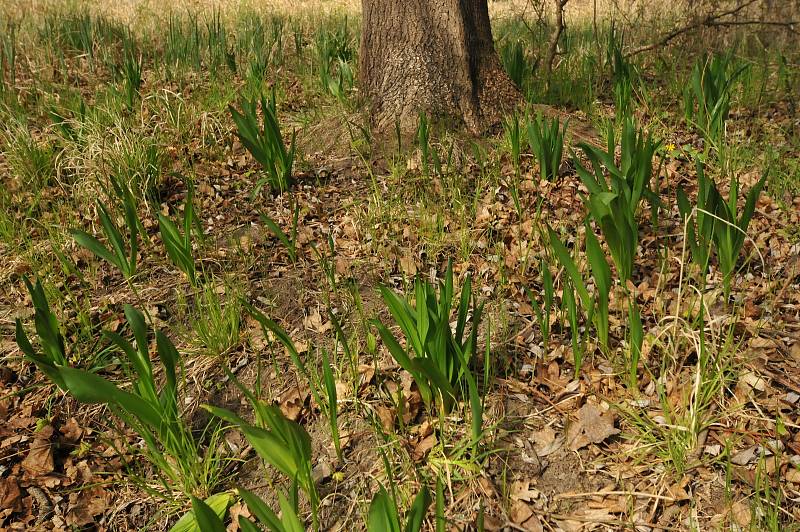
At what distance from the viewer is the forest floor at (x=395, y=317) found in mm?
1851

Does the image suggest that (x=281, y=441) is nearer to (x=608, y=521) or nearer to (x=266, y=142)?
(x=608, y=521)

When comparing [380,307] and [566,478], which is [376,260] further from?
[566,478]

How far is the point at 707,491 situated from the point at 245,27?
542cm

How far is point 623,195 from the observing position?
7.21 feet

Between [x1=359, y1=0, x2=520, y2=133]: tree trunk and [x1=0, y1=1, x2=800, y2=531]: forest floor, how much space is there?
0.73 ft

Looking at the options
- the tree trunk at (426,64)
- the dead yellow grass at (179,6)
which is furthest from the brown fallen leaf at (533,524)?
the dead yellow grass at (179,6)

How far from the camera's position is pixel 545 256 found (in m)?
2.75

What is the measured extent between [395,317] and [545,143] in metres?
1.49

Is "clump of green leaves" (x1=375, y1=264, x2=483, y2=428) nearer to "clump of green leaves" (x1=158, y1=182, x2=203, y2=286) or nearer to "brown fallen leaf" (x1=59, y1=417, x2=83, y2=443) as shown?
"clump of green leaves" (x1=158, y1=182, x2=203, y2=286)

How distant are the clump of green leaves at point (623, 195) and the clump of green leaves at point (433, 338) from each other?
0.61 metres

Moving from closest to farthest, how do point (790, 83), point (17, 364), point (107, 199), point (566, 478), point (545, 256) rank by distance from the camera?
point (566, 478) → point (17, 364) → point (545, 256) → point (107, 199) → point (790, 83)

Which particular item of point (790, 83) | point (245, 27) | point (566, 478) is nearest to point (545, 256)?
point (566, 478)

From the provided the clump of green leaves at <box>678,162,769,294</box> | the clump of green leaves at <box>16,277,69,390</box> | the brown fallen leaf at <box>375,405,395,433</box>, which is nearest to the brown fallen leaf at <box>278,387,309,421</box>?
the brown fallen leaf at <box>375,405,395,433</box>

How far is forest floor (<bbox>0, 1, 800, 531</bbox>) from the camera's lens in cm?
185
